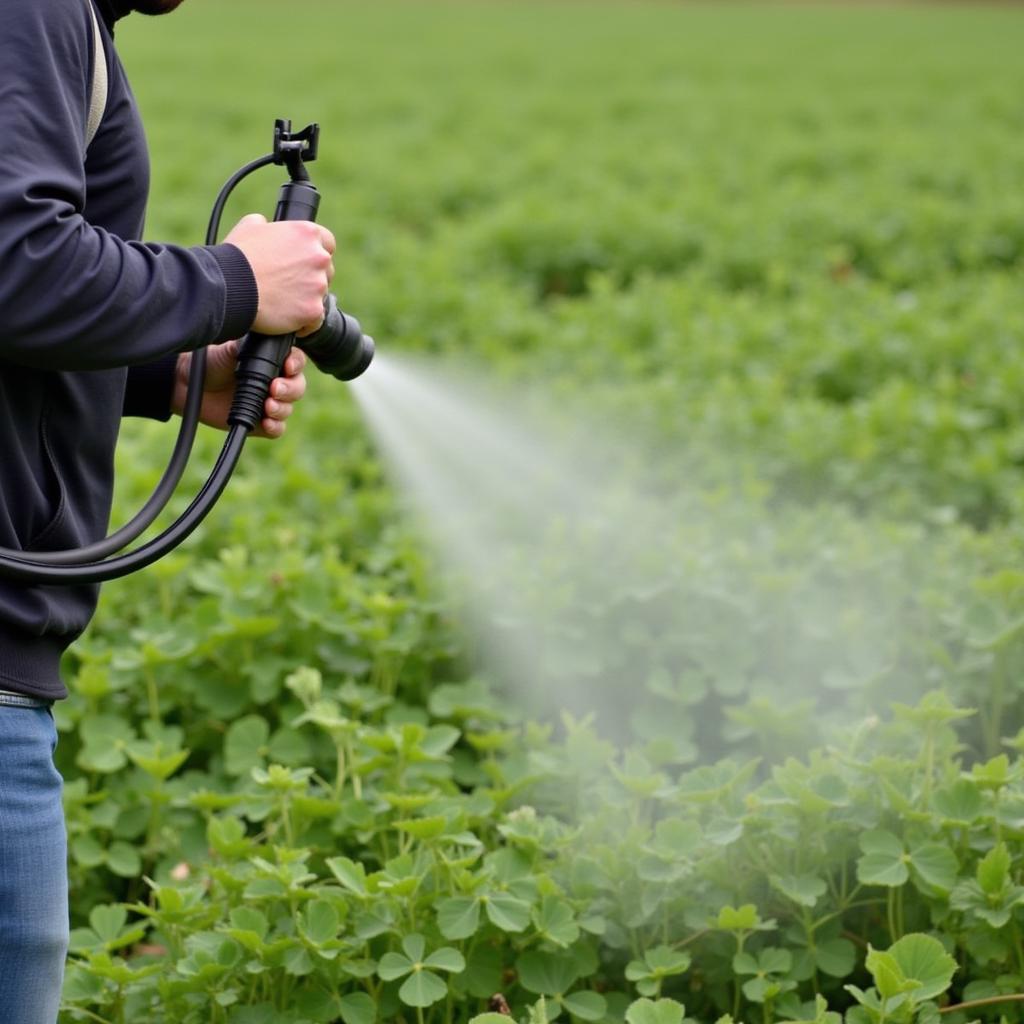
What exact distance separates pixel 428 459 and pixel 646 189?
Result: 5.26 meters

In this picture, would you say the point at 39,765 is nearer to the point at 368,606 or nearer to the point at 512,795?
the point at 512,795

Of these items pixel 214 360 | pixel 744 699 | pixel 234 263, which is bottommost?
pixel 744 699

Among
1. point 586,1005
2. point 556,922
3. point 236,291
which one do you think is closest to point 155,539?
point 236,291

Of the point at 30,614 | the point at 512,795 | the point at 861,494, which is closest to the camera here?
the point at 30,614

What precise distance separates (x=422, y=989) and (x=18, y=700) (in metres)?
0.71

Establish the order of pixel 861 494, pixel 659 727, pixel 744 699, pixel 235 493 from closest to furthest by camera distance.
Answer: pixel 659 727 → pixel 744 699 → pixel 235 493 → pixel 861 494

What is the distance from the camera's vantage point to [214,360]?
2012 millimetres

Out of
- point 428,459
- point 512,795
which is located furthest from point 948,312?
point 512,795

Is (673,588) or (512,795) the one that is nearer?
(512,795)

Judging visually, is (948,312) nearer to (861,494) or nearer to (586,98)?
(861,494)

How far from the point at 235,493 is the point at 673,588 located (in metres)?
1.29

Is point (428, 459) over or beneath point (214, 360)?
beneath

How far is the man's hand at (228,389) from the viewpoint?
191 cm

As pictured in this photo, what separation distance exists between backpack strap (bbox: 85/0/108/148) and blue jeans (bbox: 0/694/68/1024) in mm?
651
